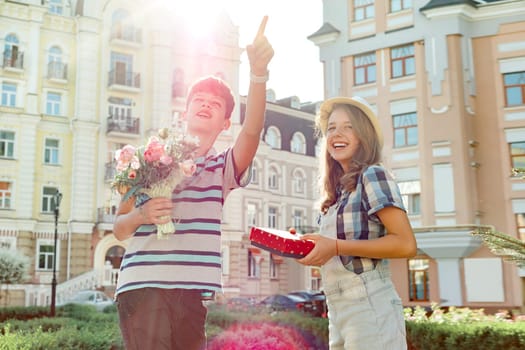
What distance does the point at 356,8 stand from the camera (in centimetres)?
2603

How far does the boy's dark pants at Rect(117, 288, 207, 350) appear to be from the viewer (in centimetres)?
311

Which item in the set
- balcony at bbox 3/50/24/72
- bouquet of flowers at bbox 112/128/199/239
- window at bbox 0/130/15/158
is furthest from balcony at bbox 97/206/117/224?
bouquet of flowers at bbox 112/128/199/239

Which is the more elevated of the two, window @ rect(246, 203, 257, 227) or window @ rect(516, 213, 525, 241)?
window @ rect(246, 203, 257, 227)

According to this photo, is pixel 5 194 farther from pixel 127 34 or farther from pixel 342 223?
pixel 342 223

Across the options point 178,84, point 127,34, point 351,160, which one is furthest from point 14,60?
point 351,160

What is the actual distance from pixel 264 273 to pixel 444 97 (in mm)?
16839

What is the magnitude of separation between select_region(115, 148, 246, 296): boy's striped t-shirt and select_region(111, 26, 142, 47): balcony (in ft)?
99.7

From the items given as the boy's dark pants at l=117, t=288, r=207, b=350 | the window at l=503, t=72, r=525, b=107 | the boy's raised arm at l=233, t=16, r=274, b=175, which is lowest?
the boy's dark pants at l=117, t=288, r=207, b=350

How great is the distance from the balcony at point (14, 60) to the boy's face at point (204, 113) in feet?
94.1

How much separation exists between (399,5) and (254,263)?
1730 cm

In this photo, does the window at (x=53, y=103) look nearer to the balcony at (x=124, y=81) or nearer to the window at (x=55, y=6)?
the balcony at (x=124, y=81)

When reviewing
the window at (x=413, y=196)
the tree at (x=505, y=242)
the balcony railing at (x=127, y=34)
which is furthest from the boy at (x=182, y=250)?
the balcony railing at (x=127, y=34)

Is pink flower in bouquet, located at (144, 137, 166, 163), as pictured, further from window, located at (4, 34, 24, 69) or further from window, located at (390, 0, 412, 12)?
window, located at (4, 34, 24, 69)

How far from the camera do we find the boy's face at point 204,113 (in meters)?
3.58
